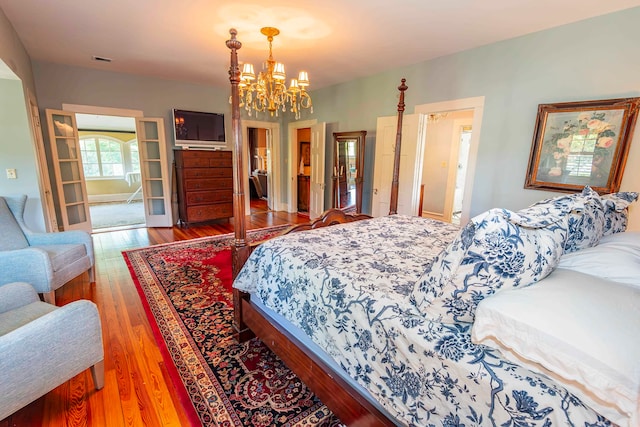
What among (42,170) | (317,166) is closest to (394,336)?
(317,166)

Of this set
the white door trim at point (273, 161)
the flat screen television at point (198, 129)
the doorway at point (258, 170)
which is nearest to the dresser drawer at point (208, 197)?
the white door trim at point (273, 161)

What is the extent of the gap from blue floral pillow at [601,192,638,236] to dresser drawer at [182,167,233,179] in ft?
16.5

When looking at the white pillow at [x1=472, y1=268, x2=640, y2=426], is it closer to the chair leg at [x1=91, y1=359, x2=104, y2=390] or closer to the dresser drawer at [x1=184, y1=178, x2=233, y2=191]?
the chair leg at [x1=91, y1=359, x2=104, y2=390]

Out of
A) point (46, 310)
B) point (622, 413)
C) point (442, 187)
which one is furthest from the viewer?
point (442, 187)

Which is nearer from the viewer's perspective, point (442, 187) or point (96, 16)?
point (96, 16)

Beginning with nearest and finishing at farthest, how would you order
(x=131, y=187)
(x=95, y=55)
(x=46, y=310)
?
(x=46, y=310) → (x=95, y=55) → (x=131, y=187)

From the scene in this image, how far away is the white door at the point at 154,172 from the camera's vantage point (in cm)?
487

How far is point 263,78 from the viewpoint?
3123 millimetres

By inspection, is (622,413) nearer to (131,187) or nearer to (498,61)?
(498,61)

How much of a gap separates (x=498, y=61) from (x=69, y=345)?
4.27 meters

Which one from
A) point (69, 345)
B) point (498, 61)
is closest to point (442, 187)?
point (498, 61)

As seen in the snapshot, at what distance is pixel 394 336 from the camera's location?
3.54ft

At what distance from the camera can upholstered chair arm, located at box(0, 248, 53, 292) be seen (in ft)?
6.89

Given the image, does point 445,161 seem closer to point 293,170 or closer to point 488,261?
point 293,170
